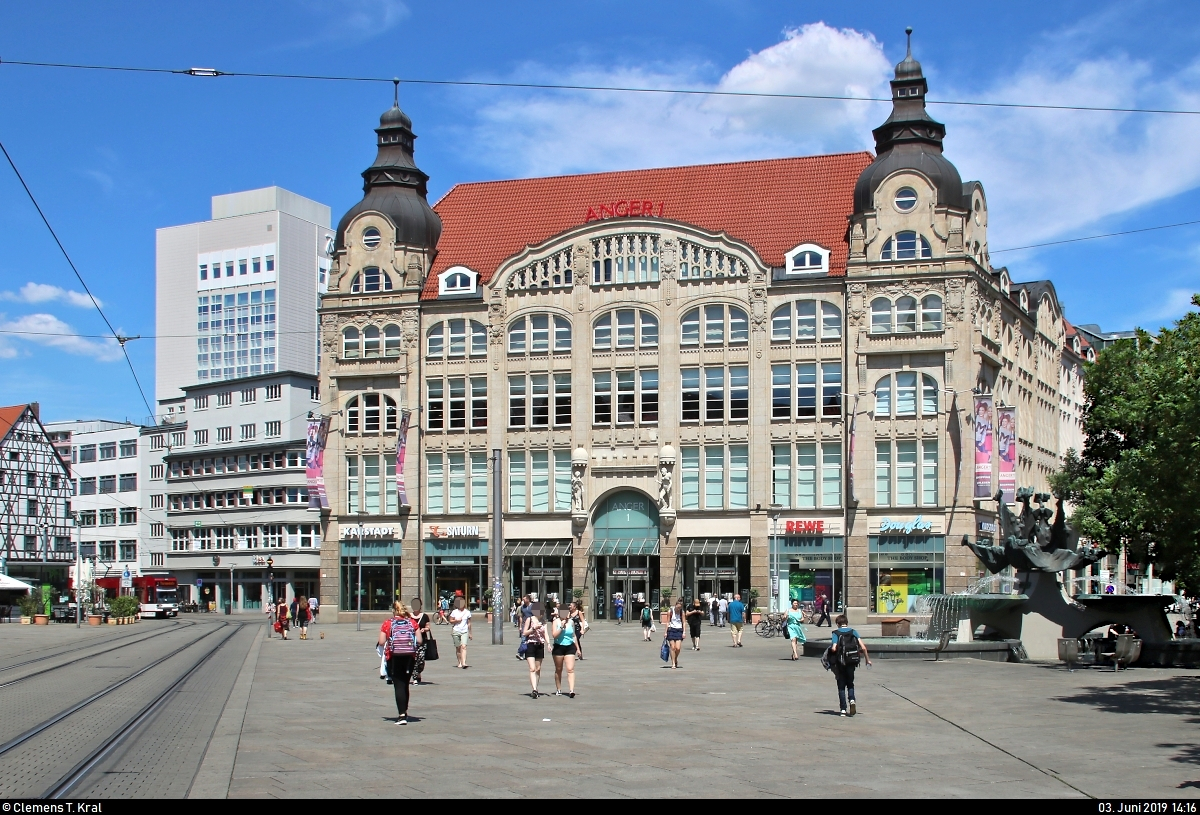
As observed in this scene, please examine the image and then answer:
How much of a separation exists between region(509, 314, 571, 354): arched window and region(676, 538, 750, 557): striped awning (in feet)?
39.2

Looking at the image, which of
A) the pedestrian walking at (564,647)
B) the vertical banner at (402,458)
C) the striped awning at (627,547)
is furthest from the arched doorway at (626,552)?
the pedestrian walking at (564,647)

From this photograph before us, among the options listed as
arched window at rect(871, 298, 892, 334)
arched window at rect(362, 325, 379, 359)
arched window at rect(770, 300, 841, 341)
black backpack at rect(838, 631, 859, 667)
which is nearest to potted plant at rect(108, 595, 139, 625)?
arched window at rect(362, 325, 379, 359)

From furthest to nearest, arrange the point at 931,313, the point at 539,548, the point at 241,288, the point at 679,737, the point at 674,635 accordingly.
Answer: the point at 241,288 → the point at 539,548 → the point at 931,313 → the point at 674,635 → the point at 679,737

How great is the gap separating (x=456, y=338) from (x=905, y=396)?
2371 centimetres

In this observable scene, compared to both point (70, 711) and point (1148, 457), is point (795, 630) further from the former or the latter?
point (70, 711)

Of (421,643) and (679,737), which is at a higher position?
(421,643)

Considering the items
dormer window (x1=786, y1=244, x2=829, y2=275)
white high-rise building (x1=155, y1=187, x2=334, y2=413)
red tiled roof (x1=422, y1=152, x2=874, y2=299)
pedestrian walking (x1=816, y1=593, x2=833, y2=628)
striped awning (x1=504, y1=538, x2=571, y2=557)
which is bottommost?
pedestrian walking (x1=816, y1=593, x2=833, y2=628)

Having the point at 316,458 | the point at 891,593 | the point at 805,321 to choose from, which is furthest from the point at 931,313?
the point at 316,458

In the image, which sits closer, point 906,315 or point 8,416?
point 906,315

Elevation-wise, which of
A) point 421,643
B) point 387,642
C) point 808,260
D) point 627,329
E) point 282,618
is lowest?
point 282,618

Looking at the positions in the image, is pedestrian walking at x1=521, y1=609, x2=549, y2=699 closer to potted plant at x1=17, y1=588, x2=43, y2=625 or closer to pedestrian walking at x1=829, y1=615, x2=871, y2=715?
pedestrian walking at x1=829, y1=615, x2=871, y2=715

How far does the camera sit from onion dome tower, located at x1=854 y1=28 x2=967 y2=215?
64875 millimetres

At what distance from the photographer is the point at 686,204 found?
7369 cm

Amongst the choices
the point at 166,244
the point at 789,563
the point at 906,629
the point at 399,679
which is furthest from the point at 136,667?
the point at 166,244
